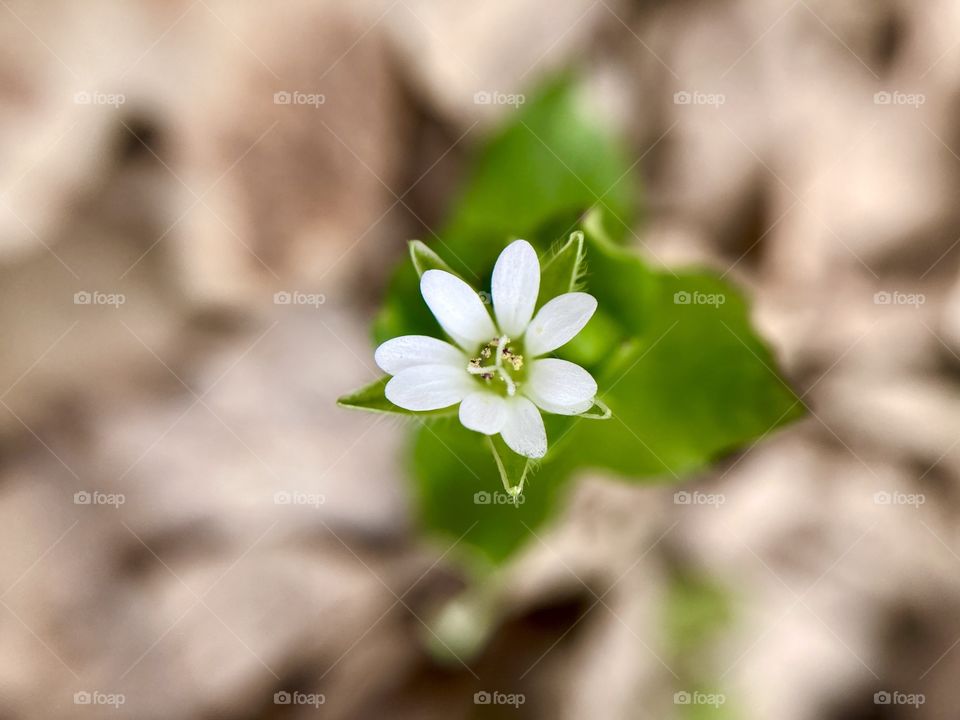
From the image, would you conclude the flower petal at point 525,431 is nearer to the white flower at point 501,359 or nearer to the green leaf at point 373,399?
the white flower at point 501,359

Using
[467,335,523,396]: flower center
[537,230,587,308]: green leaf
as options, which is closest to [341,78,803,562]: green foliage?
[537,230,587,308]: green leaf

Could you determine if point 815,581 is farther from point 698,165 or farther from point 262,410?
point 262,410

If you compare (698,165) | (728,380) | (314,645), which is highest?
(698,165)

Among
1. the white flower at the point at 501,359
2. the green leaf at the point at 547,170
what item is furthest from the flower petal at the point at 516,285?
the green leaf at the point at 547,170

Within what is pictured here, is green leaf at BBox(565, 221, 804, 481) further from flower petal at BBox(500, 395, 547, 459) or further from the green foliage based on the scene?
flower petal at BBox(500, 395, 547, 459)

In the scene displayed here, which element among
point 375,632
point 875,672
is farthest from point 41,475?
point 875,672

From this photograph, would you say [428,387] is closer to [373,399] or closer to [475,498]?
[373,399]

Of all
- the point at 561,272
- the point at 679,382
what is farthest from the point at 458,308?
the point at 679,382
